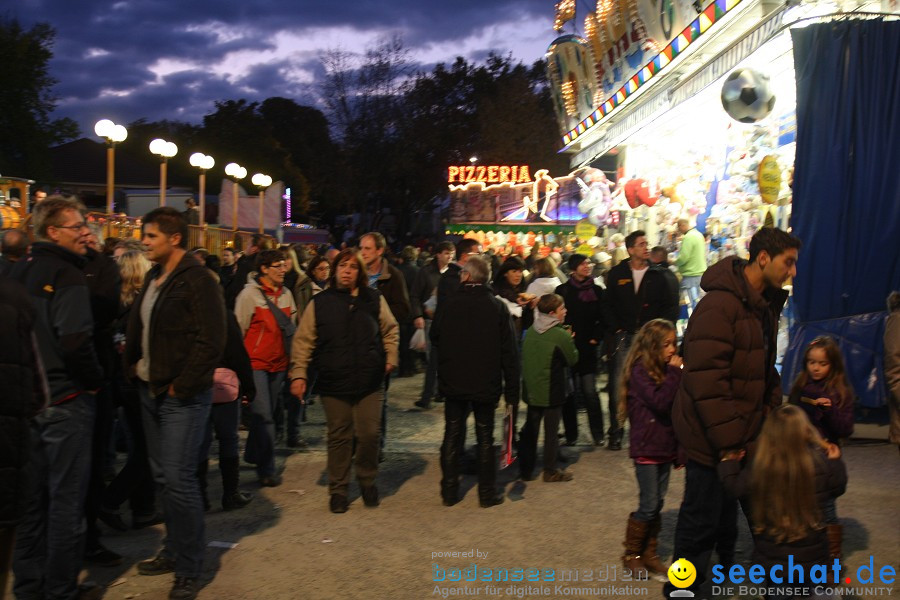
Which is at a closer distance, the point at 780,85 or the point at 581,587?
the point at 581,587

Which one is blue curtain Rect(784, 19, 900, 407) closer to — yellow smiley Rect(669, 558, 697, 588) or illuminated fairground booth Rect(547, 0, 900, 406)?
illuminated fairground booth Rect(547, 0, 900, 406)

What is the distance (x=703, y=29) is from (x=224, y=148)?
1800 inches

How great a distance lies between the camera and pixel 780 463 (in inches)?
147

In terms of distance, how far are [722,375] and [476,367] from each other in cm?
262

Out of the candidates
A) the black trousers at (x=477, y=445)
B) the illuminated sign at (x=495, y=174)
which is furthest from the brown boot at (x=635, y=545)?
the illuminated sign at (x=495, y=174)

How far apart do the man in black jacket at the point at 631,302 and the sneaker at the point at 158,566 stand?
170 inches

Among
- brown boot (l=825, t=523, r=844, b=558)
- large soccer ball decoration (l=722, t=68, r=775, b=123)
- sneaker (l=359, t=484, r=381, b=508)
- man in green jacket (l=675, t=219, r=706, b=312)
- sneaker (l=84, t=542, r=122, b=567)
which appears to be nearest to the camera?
brown boot (l=825, t=523, r=844, b=558)

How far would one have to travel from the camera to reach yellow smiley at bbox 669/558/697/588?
4.16m

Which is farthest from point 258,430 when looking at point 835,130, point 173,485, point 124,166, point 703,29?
point 124,166

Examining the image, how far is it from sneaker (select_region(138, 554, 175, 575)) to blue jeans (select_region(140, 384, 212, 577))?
32cm

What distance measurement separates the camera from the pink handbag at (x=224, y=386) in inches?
236

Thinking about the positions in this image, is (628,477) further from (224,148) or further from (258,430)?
(224,148)

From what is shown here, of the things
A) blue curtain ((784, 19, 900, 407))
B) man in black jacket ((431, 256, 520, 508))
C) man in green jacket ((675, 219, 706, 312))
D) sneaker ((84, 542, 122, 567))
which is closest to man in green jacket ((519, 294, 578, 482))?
man in black jacket ((431, 256, 520, 508))

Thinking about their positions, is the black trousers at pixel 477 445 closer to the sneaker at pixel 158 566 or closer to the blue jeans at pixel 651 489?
the blue jeans at pixel 651 489
